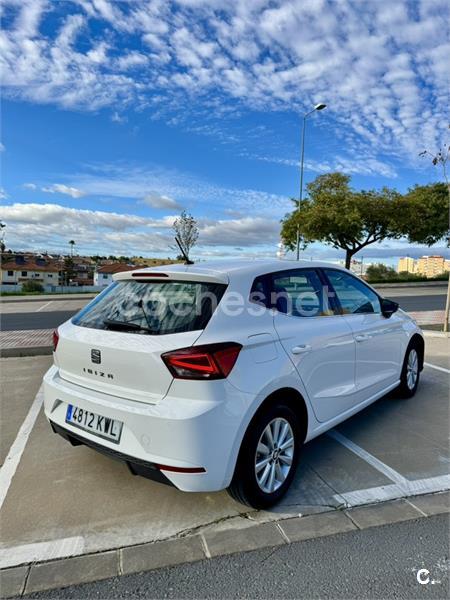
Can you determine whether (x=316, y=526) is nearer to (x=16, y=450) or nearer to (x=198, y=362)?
(x=198, y=362)

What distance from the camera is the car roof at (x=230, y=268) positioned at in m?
2.81

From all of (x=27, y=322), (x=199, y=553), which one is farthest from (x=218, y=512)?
(x=27, y=322)

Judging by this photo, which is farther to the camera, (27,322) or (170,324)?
(27,322)

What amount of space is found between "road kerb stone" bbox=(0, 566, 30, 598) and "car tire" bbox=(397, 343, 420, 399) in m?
4.04

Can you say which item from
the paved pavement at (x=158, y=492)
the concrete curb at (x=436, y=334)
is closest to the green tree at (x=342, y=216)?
the concrete curb at (x=436, y=334)

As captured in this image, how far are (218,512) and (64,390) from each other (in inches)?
52.8

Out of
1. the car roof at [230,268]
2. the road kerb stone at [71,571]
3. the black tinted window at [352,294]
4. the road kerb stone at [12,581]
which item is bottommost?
the road kerb stone at [12,581]

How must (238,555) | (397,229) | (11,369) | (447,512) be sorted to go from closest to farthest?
(238,555)
(447,512)
(11,369)
(397,229)

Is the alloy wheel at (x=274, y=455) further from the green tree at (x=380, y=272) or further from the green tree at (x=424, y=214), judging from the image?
the green tree at (x=380, y=272)

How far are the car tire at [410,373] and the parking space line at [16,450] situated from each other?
158 inches

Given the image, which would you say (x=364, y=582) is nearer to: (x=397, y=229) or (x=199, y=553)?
(x=199, y=553)

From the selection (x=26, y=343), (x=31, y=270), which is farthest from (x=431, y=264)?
(x=31, y=270)

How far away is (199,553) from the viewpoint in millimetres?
2299

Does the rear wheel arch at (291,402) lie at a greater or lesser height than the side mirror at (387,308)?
lesser
